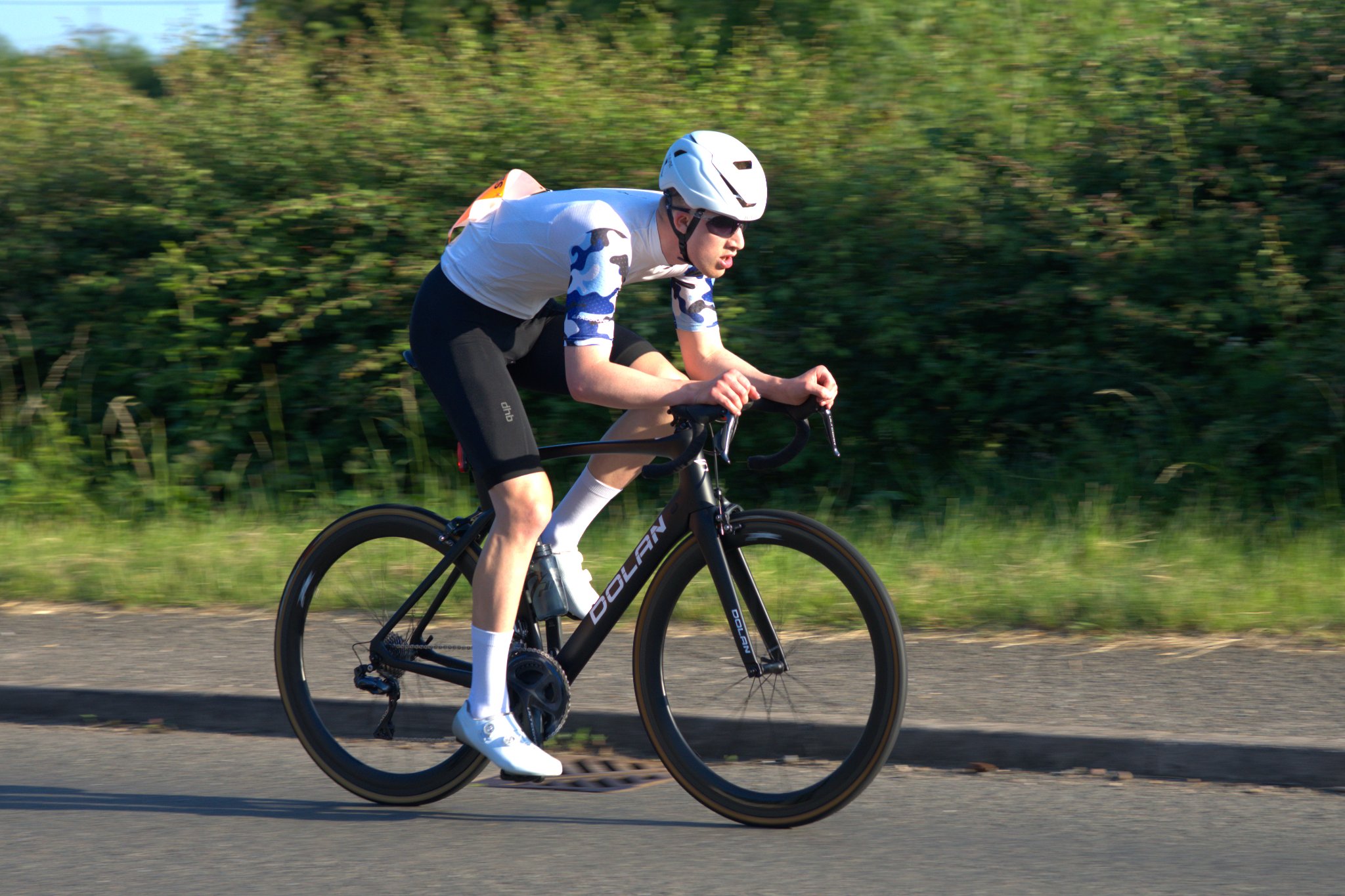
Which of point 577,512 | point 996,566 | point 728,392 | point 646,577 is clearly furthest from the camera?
point 996,566

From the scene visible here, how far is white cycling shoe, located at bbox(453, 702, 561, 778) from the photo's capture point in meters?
4.20

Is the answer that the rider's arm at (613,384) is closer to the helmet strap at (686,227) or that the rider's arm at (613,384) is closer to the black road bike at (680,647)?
the black road bike at (680,647)

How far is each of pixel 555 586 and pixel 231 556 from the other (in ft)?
12.2

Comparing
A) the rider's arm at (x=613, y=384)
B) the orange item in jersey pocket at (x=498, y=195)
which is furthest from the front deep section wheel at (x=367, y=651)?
the orange item in jersey pocket at (x=498, y=195)

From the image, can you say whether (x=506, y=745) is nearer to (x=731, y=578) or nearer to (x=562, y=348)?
(x=731, y=578)

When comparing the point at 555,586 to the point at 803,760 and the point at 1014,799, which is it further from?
the point at 1014,799

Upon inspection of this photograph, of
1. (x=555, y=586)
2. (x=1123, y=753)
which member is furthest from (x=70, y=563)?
(x=1123, y=753)

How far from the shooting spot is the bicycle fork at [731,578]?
4160 mm

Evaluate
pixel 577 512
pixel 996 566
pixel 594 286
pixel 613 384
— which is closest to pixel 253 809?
pixel 577 512

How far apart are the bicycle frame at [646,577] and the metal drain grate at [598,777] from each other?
47cm

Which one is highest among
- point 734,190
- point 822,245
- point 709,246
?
point 734,190

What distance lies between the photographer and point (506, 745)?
421cm

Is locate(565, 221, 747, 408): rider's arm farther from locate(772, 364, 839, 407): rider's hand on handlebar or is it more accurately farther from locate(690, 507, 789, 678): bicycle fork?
locate(690, 507, 789, 678): bicycle fork

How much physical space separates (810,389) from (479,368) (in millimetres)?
962
